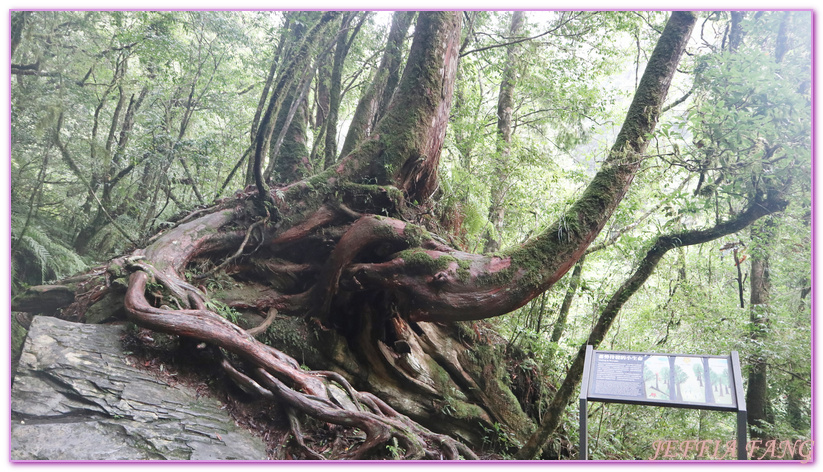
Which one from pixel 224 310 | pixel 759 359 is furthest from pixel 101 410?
pixel 759 359

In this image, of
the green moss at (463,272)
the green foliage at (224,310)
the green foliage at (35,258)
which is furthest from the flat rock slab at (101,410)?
the green foliage at (35,258)

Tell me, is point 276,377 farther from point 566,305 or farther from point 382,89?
point 566,305

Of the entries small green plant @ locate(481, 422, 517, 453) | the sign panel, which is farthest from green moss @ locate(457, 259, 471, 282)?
small green plant @ locate(481, 422, 517, 453)

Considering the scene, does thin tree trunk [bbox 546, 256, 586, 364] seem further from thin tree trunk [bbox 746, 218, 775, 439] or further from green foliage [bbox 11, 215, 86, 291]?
green foliage [bbox 11, 215, 86, 291]

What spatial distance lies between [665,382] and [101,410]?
386cm

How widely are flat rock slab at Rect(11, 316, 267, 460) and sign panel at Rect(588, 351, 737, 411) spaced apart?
102 inches

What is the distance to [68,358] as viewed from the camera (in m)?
3.54

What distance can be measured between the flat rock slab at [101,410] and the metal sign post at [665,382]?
8.17 ft

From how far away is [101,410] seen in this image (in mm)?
3281

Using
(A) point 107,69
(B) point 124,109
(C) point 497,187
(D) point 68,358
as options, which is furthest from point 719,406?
(B) point 124,109

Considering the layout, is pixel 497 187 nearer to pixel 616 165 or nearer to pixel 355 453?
pixel 616 165

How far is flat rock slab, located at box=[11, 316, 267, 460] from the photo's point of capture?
3.10m

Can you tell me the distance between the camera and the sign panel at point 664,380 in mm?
3230

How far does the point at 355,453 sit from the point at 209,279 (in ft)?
7.65
